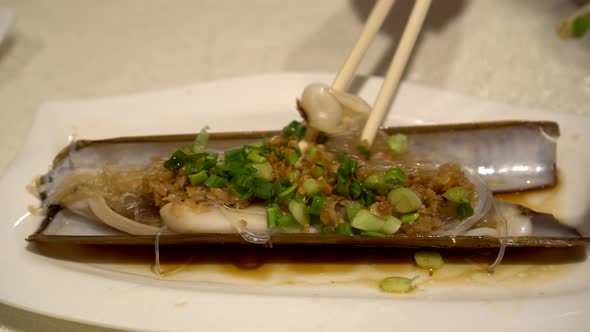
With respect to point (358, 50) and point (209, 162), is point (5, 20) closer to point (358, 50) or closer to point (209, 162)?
point (209, 162)

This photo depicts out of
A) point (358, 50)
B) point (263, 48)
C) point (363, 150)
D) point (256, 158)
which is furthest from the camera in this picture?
point (263, 48)

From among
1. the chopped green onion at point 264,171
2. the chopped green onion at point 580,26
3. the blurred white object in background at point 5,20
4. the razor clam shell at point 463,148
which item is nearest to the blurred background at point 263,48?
the chopped green onion at point 580,26

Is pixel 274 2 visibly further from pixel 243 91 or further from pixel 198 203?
pixel 198 203

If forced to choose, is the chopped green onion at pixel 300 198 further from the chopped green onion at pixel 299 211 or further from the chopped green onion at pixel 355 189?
the chopped green onion at pixel 355 189

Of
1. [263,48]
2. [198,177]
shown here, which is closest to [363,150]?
[198,177]

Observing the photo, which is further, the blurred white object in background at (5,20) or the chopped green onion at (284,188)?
the blurred white object in background at (5,20)

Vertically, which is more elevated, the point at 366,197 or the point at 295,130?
the point at 295,130

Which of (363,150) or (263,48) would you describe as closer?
(363,150)

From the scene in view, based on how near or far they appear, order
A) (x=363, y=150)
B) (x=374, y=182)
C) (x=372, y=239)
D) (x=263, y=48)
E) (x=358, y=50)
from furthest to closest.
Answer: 1. (x=263, y=48)
2. (x=358, y=50)
3. (x=363, y=150)
4. (x=374, y=182)
5. (x=372, y=239)
